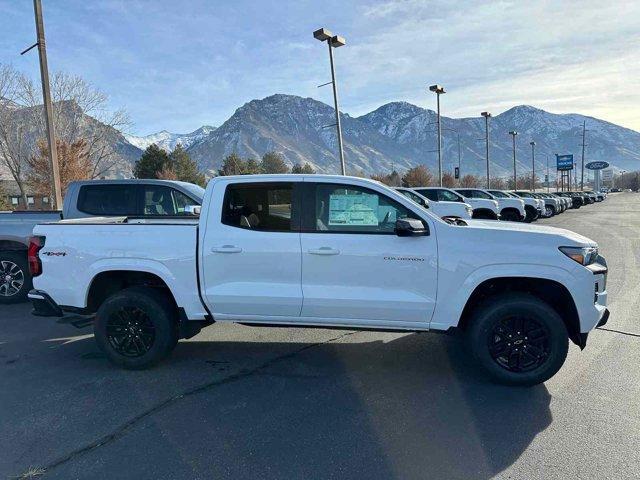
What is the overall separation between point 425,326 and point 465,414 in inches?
32.9

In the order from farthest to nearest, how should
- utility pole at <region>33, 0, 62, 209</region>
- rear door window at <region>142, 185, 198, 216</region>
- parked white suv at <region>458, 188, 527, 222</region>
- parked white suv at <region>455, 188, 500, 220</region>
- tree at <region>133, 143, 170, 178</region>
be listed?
tree at <region>133, 143, 170, 178</region> → parked white suv at <region>458, 188, 527, 222</region> → parked white suv at <region>455, 188, 500, 220</region> → utility pole at <region>33, 0, 62, 209</region> → rear door window at <region>142, 185, 198, 216</region>

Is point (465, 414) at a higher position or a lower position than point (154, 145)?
lower

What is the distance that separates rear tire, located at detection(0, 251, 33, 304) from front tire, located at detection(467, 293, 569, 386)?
7166mm

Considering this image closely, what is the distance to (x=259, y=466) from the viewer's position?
2.93 meters

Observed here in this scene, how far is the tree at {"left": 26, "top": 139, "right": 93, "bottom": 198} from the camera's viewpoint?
97.3ft

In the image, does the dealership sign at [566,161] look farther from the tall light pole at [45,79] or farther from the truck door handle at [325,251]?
the truck door handle at [325,251]

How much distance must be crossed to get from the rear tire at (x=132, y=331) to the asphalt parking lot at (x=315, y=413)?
166 millimetres

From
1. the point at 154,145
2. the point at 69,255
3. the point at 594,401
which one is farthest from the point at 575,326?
the point at 154,145

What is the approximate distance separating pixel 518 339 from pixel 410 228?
1.41 m

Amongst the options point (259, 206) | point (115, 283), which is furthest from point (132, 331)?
point (259, 206)

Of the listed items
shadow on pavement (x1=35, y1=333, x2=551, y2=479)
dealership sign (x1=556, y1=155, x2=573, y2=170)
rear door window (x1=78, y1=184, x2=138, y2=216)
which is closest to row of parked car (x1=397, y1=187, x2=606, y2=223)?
A: rear door window (x1=78, y1=184, x2=138, y2=216)

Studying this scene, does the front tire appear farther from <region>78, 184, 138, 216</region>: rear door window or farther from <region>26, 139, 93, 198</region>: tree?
<region>26, 139, 93, 198</region>: tree

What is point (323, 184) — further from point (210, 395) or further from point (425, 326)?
point (210, 395)

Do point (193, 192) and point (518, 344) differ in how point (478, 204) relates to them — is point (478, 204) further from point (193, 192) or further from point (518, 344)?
point (518, 344)
